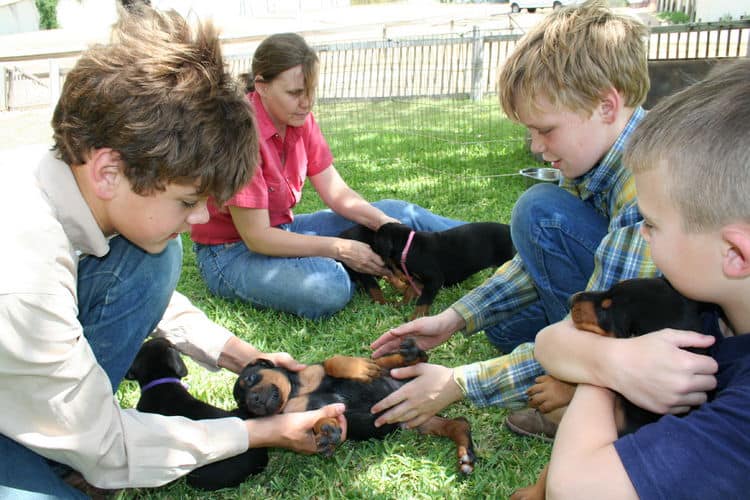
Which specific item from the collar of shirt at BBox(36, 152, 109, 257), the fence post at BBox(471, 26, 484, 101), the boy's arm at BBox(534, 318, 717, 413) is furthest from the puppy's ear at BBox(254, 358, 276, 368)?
the fence post at BBox(471, 26, 484, 101)

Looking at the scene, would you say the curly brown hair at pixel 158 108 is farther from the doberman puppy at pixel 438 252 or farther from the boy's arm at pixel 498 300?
the doberman puppy at pixel 438 252

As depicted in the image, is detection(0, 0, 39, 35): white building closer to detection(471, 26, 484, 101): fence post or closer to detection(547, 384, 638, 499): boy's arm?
detection(471, 26, 484, 101): fence post

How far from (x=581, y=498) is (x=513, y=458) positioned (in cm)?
112

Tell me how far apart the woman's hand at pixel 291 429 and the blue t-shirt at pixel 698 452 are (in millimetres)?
1363

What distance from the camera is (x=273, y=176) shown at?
456cm

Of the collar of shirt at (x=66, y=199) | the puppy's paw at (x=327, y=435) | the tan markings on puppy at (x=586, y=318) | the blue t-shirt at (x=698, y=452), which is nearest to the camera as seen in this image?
the blue t-shirt at (x=698, y=452)

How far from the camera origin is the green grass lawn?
2779 millimetres

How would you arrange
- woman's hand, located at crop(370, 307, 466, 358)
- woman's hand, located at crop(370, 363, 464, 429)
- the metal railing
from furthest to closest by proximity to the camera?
the metal railing → woman's hand, located at crop(370, 307, 466, 358) → woman's hand, located at crop(370, 363, 464, 429)

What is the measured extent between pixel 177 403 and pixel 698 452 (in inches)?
84.7

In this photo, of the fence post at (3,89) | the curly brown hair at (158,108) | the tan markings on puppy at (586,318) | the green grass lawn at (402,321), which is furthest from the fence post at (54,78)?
the tan markings on puppy at (586,318)

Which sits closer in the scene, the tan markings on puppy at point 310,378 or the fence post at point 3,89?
the tan markings on puppy at point 310,378

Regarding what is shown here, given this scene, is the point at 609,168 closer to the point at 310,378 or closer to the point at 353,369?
the point at 353,369

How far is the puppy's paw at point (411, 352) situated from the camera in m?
3.19

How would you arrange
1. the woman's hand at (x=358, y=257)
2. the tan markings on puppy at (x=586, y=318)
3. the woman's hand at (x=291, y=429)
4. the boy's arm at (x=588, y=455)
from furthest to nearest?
the woman's hand at (x=358, y=257) → the woman's hand at (x=291, y=429) → the tan markings on puppy at (x=586, y=318) → the boy's arm at (x=588, y=455)
